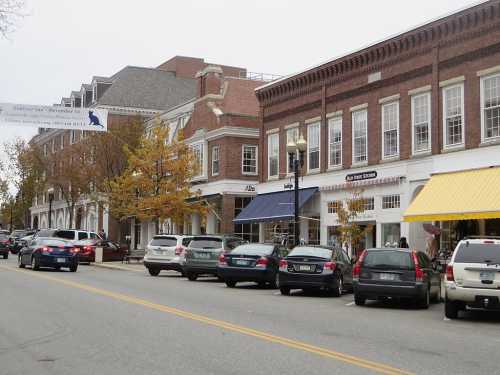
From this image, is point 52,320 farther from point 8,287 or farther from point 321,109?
point 321,109

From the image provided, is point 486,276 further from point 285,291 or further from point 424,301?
point 285,291

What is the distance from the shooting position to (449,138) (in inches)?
1104

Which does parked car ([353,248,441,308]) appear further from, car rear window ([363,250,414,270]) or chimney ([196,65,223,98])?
chimney ([196,65,223,98])

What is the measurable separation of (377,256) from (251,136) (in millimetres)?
26872

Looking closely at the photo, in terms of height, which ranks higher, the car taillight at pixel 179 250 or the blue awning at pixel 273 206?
the blue awning at pixel 273 206

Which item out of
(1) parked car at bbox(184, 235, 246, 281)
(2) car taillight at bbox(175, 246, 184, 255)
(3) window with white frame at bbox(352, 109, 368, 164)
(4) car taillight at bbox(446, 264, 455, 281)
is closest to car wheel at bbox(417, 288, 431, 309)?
Result: (4) car taillight at bbox(446, 264, 455, 281)

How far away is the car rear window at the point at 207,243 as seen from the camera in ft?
87.8

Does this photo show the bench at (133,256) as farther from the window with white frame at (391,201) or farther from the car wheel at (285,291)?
the car wheel at (285,291)

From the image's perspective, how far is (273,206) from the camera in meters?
37.9

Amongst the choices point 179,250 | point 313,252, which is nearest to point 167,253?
point 179,250

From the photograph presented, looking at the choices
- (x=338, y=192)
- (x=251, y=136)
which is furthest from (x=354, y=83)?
(x=251, y=136)

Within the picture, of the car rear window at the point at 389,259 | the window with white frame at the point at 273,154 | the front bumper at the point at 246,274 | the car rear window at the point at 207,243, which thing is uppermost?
the window with white frame at the point at 273,154

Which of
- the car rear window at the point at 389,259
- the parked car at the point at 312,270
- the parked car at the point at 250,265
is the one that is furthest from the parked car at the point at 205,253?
the car rear window at the point at 389,259

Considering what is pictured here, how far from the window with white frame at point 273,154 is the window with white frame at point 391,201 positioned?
9.03 meters
